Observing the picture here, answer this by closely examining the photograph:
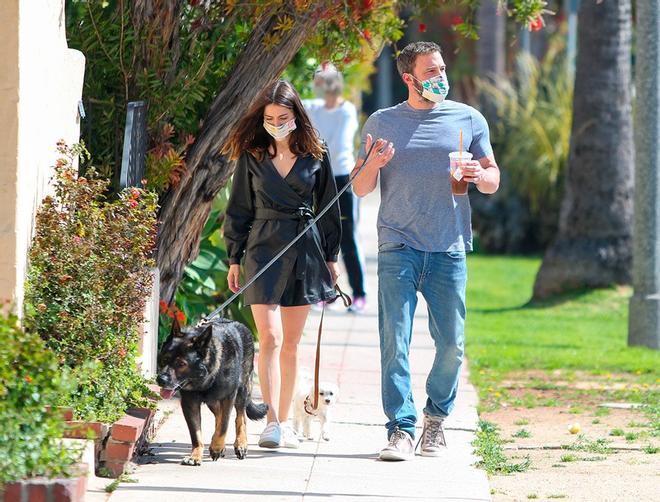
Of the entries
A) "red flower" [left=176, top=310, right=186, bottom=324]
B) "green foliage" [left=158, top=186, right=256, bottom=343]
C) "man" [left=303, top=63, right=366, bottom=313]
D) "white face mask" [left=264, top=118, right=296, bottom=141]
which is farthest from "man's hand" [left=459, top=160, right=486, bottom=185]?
"man" [left=303, top=63, right=366, bottom=313]

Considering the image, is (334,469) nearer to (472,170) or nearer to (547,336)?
(472,170)

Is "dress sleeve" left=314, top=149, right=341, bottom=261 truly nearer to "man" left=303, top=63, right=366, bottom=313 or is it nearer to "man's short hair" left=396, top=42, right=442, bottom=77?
"man's short hair" left=396, top=42, right=442, bottom=77

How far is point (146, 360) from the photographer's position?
738 centimetres

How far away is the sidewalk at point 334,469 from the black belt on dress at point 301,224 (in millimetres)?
981

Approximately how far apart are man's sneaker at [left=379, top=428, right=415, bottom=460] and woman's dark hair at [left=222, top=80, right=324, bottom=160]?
4.90 feet

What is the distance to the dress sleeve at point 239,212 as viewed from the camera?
6.95 meters

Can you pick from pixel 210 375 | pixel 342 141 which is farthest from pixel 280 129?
pixel 342 141

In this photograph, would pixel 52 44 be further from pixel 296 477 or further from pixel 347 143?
pixel 347 143

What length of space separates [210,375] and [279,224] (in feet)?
3.03

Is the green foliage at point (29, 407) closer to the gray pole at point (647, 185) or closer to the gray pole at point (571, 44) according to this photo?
the gray pole at point (647, 185)

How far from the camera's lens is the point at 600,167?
14.8 metres

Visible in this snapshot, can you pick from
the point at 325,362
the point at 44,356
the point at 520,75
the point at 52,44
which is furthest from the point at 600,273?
the point at 44,356

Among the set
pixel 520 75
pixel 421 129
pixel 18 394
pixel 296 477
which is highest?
pixel 520 75

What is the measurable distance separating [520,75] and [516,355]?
34.6 feet
